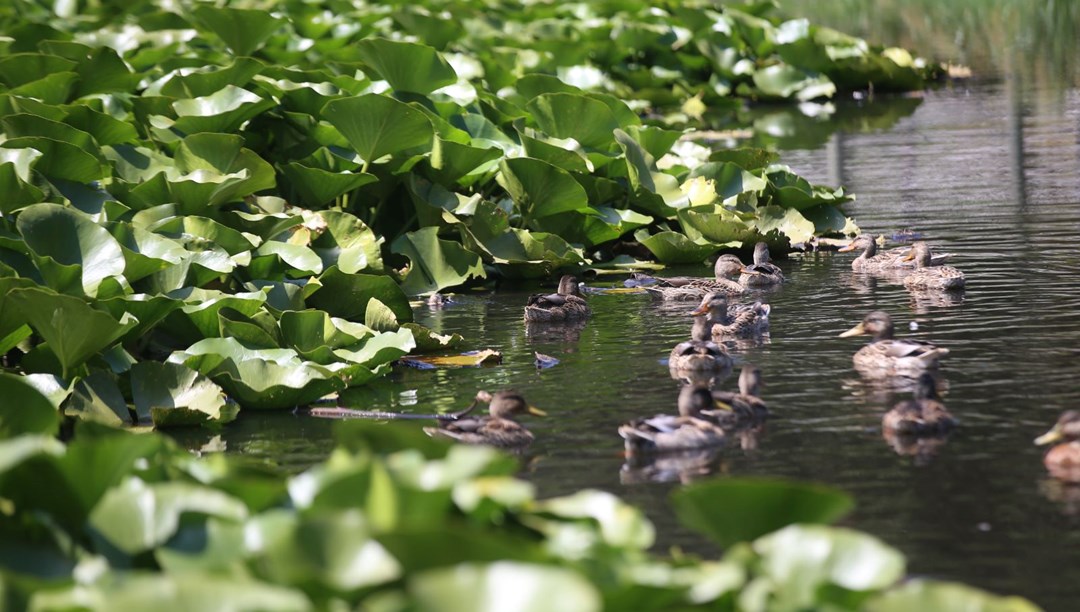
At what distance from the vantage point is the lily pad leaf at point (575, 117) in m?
11.6

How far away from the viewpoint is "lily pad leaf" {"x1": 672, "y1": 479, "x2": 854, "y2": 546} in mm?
3795

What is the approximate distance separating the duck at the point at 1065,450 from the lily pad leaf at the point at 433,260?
16.4 ft

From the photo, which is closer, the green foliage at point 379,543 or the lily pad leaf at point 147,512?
the green foliage at point 379,543

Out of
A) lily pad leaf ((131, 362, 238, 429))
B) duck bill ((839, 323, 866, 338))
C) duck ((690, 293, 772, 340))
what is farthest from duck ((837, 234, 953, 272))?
lily pad leaf ((131, 362, 238, 429))

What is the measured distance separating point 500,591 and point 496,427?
3.77 meters

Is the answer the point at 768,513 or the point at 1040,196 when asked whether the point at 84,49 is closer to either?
the point at 1040,196

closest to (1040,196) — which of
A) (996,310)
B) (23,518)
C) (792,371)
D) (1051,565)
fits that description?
(996,310)

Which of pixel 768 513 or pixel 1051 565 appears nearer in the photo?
pixel 768 513

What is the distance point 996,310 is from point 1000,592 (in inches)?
176

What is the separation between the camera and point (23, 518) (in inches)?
152

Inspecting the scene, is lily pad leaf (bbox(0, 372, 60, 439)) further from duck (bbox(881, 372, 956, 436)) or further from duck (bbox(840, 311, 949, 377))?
duck (bbox(840, 311, 949, 377))

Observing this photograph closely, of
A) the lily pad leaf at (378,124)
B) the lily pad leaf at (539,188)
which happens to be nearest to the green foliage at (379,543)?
the lily pad leaf at (378,124)

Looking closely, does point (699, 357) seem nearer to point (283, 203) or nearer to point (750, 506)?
point (283, 203)

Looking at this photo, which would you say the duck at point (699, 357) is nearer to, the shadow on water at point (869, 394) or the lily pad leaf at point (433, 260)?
the shadow on water at point (869, 394)
